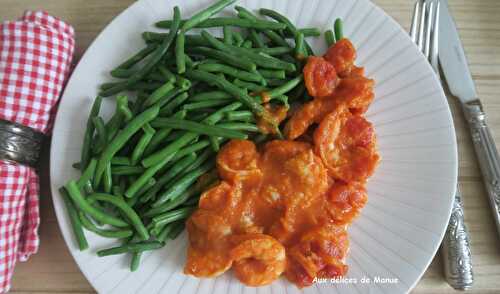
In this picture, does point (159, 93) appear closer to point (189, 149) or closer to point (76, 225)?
point (189, 149)

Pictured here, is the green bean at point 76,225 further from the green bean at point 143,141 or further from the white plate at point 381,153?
the green bean at point 143,141

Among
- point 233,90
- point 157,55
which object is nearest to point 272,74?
point 233,90

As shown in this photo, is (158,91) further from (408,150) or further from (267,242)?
(408,150)

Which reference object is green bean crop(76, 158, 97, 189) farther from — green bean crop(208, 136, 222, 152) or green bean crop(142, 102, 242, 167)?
green bean crop(208, 136, 222, 152)

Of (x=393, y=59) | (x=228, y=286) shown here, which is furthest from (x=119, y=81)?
(x=393, y=59)

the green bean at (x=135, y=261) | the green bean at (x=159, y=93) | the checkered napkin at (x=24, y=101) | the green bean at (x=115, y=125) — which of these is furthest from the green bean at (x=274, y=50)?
the green bean at (x=135, y=261)
